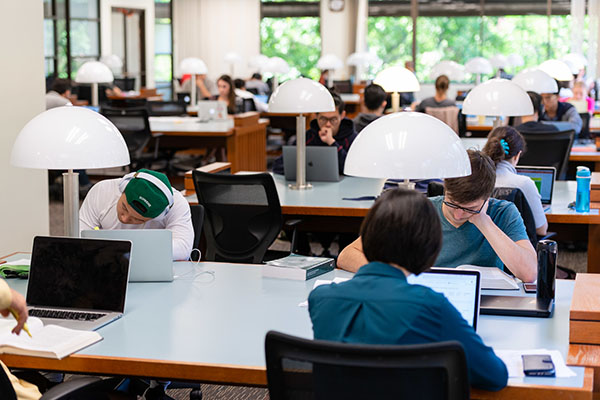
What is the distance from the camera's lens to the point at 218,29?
1659 cm

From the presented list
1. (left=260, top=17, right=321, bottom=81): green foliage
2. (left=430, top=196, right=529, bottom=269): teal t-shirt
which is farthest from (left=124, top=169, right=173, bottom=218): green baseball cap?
(left=260, top=17, right=321, bottom=81): green foliage

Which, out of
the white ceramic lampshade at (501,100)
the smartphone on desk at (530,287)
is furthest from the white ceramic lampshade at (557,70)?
the smartphone on desk at (530,287)

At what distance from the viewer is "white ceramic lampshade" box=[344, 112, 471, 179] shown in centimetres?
238

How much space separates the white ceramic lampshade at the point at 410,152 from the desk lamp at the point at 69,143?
2.39ft

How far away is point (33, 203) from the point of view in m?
4.61

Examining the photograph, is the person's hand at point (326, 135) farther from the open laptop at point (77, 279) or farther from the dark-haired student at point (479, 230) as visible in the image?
the open laptop at point (77, 279)

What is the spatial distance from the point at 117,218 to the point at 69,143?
664mm

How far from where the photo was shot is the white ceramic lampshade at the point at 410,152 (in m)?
2.38

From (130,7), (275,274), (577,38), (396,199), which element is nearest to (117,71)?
(130,7)

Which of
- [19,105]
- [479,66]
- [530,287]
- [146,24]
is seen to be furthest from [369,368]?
[146,24]

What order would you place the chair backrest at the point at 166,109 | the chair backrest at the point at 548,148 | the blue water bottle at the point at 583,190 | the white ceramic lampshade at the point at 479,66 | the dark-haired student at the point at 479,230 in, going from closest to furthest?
the dark-haired student at the point at 479,230, the blue water bottle at the point at 583,190, the chair backrest at the point at 548,148, the chair backrest at the point at 166,109, the white ceramic lampshade at the point at 479,66

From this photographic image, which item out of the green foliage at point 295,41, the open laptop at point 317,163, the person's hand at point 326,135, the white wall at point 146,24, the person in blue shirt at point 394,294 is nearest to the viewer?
the person in blue shirt at point 394,294

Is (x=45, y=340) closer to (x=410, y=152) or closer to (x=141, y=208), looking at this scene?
(x=141, y=208)

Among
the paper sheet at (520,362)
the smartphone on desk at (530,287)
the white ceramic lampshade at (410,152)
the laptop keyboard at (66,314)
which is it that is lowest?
the laptop keyboard at (66,314)
